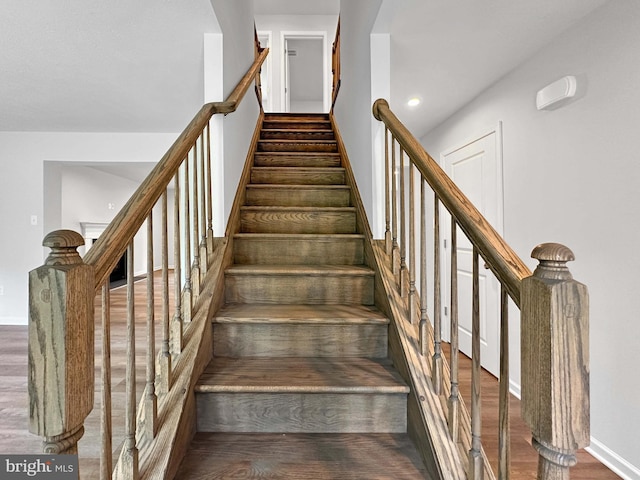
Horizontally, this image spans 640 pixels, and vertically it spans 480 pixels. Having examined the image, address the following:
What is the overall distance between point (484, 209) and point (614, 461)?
1.70 metres

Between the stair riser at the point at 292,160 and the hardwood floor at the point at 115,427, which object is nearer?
the hardwood floor at the point at 115,427

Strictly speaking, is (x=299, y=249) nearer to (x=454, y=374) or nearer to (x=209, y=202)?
(x=209, y=202)

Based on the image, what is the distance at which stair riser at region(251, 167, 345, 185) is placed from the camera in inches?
113

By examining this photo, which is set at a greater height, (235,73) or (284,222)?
(235,73)

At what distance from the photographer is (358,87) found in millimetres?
2375

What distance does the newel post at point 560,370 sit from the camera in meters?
0.62

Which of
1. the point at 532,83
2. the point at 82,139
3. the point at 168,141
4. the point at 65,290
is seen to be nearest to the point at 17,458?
the point at 65,290

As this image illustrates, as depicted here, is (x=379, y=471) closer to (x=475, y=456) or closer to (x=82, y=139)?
(x=475, y=456)

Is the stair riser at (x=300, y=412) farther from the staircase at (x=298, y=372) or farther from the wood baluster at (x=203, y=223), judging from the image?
the wood baluster at (x=203, y=223)

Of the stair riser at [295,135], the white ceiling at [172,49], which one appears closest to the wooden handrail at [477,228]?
the white ceiling at [172,49]

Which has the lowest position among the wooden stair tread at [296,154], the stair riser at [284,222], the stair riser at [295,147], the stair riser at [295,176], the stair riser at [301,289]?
the stair riser at [301,289]

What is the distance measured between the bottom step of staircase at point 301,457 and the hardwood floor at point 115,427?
28.2 inches

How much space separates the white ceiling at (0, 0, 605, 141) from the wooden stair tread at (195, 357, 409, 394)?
5.48 ft

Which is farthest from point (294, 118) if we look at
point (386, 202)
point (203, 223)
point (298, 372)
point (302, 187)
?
point (298, 372)
